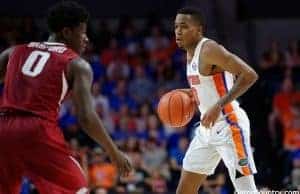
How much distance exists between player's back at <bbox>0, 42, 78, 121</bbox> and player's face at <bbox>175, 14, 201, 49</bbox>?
71.8 inches

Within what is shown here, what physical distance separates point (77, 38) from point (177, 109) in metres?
1.91

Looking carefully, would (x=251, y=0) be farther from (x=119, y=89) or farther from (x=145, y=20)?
(x=119, y=89)

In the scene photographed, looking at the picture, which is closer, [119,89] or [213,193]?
[213,193]

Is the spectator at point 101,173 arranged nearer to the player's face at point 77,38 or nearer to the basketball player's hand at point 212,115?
the basketball player's hand at point 212,115

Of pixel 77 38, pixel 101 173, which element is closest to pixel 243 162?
pixel 77 38

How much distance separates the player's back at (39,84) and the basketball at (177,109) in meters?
1.99

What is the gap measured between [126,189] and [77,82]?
5981 millimetres

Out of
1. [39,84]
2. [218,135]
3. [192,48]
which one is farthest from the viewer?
[192,48]

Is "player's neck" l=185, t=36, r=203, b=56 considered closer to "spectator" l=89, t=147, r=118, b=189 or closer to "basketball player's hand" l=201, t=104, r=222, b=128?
"basketball player's hand" l=201, t=104, r=222, b=128

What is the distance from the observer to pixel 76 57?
475 cm

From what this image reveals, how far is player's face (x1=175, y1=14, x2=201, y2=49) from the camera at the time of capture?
644cm

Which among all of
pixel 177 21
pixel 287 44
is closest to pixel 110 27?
pixel 287 44

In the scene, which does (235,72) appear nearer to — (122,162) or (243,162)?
(243,162)

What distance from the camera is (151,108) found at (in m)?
12.6
